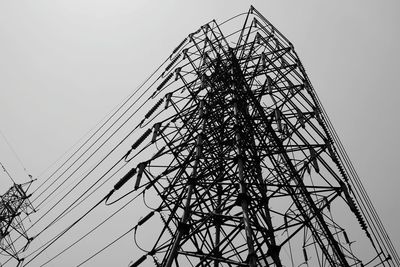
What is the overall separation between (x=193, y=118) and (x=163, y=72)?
4650 millimetres

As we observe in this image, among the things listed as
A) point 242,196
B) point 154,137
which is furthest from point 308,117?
point 242,196

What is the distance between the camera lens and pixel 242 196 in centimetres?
508

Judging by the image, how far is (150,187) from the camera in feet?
24.4

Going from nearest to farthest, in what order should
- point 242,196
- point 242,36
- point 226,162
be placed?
point 242,196 → point 226,162 → point 242,36

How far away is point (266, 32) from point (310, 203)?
818cm

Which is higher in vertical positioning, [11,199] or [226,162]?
[11,199]

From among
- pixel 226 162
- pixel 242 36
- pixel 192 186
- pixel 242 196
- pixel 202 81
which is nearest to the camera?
pixel 242 196

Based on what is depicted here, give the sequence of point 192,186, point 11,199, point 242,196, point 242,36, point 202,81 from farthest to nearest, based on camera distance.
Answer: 1. point 11,199
2. point 242,36
3. point 202,81
4. point 192,186
5. point 242,196

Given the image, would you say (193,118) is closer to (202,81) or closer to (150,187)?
(202,81)

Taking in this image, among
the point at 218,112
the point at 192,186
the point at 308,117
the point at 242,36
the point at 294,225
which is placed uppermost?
the point at 242,36

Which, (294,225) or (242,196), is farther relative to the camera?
(294,225)

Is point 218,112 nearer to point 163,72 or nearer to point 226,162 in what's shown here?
point 226,162

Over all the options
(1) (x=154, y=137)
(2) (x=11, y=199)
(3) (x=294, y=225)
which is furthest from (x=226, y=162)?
(2) (x=11, y=199)

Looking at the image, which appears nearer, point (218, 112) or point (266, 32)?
point (218, 112)
